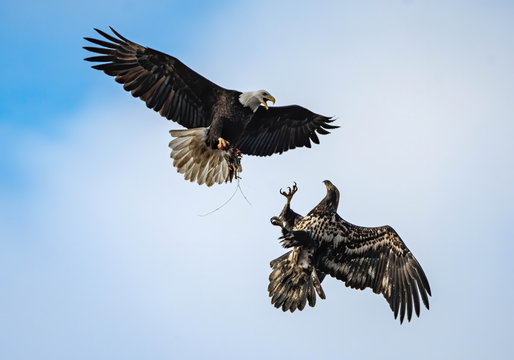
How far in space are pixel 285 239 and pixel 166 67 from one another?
2966 mm

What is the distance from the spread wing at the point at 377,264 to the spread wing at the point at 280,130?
7.33 feet

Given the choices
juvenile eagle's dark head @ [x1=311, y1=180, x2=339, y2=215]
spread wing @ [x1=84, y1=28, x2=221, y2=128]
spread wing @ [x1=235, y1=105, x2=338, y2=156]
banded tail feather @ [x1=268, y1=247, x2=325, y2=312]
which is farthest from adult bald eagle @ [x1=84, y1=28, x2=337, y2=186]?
banded tail feather @ [x1=268, y1=247, x2=325, y2=312]

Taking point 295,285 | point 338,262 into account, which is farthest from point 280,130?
point 295,285

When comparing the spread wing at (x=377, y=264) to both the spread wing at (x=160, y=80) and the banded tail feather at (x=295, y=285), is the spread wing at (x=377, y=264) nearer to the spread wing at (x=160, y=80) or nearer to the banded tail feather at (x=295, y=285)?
the banded tail feather at (x=295, y=285)

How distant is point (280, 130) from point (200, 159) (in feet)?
5.71

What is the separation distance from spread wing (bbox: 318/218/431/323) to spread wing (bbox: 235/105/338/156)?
224 cm

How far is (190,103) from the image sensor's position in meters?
11.1

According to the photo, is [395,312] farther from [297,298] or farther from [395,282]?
[297,298]

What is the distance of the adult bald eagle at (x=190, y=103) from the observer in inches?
422

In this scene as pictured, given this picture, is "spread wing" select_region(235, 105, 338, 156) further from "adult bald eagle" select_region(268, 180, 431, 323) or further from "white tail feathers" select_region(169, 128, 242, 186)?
"adult bald eagle" select_region(268, 180, 431, 323)

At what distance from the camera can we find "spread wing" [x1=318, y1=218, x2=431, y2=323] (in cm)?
1037

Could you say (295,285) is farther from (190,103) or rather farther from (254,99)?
(190,103)

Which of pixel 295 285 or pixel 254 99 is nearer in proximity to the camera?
pixel 295 285

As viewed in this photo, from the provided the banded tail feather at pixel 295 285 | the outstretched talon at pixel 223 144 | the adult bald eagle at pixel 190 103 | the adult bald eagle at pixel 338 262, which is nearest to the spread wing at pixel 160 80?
the adult bald eagle at pixel 190 103
